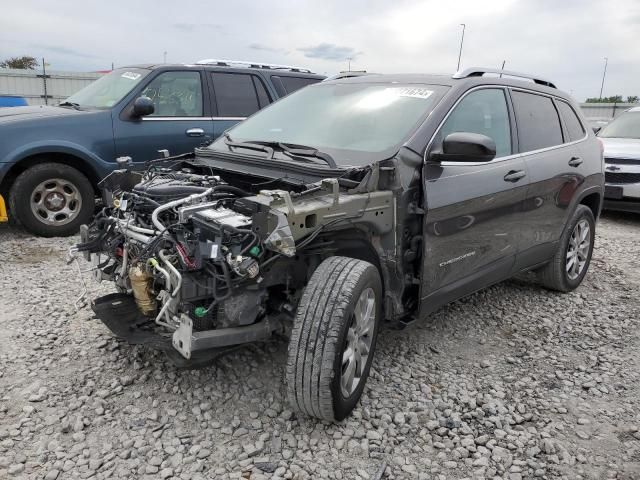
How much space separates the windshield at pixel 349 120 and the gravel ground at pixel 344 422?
134 cm

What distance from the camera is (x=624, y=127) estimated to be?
374 inches

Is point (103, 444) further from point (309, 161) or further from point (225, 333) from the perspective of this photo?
point (309, 161)

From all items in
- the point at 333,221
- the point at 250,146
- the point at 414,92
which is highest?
the point at 414,92

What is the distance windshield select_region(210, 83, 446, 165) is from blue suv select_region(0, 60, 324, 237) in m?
1.67

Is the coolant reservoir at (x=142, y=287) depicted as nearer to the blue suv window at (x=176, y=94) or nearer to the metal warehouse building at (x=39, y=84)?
the blue suv window at (x=176, y=94)

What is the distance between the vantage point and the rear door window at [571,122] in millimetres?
4723

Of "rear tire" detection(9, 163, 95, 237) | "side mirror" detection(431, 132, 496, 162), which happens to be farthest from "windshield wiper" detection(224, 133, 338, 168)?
"rear tire" detection(9, 163, 95, 237)

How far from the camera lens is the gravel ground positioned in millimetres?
2566

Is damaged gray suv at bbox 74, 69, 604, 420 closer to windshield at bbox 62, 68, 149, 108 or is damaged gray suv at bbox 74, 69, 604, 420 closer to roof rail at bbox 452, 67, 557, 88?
roof rail at bbox 452, 67, 557, 88

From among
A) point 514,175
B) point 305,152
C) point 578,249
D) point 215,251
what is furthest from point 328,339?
point 578,249

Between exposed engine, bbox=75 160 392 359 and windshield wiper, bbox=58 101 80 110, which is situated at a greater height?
windshield wiper, bbox=58 101 80 110

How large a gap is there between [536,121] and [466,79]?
0.95 metres

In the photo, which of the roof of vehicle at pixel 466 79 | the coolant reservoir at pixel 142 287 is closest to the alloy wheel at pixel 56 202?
the roof of vehicle at pixel 466 79

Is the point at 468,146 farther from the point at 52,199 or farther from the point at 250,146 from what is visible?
the point at 52,199
